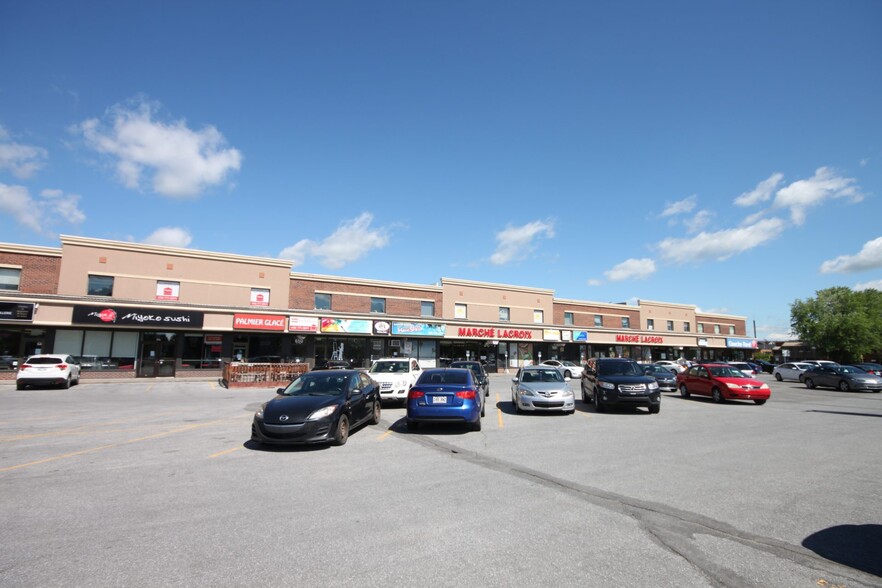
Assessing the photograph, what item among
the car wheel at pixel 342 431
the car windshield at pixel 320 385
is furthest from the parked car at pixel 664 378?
the car wheel at pixel 342 431

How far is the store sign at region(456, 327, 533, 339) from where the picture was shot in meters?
39.5

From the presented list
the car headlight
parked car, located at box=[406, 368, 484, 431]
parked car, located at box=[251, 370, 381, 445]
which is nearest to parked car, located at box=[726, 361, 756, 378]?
parked car, located at box=[406, 368, 484, 431]

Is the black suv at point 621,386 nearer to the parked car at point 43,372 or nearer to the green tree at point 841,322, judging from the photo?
the parked car at point 43,372

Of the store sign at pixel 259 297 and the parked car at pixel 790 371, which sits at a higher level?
the store sign at pixel 259 297

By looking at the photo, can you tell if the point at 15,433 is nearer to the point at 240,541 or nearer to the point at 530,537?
the point at 240,541

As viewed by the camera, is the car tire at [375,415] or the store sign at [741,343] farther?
the store sign at [741,343]

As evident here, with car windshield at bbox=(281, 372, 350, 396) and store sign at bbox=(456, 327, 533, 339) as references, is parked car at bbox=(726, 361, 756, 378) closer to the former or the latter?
store sign at bbox=(456, 327, 533, 339)

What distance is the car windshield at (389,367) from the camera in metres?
16.8

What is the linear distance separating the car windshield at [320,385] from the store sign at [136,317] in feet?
72.6

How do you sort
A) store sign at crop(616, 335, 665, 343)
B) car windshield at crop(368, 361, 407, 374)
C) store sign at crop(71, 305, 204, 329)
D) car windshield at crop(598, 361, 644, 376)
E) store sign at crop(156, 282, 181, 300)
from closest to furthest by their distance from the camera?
car windshield at crop(598, 361, 644, 376), car windshield at crop(368, 361, 407, 374), store sign at crop(71, 305, 204, 329), store sign at crop(156, 282, 181, 300), store sign at crop(616, 335, 665, 343)

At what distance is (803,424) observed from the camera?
41.8 ft

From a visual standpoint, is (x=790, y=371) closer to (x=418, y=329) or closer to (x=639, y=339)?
(x=639, y=339)

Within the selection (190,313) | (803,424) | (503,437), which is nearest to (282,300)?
(190,313)

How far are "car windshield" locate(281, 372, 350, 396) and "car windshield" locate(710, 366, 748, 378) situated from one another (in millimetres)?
15765
